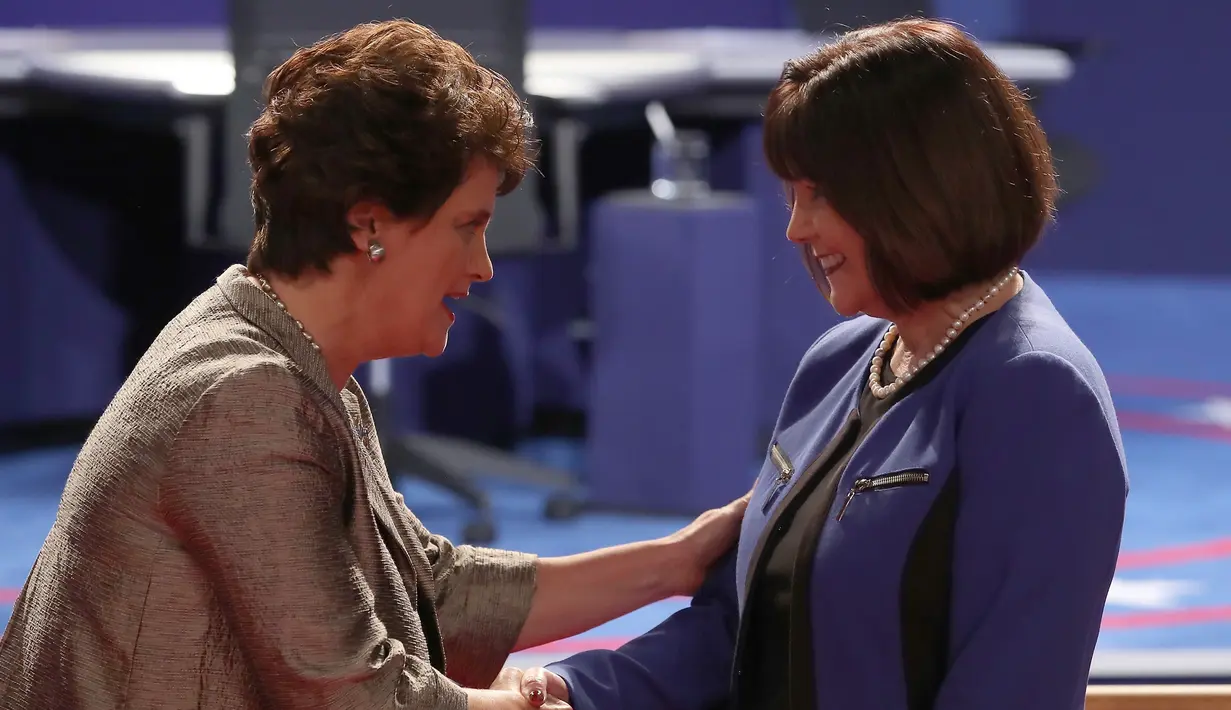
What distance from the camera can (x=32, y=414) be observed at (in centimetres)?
537

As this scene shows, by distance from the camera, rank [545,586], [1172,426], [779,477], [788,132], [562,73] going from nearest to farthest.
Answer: [788,132] → [779,477] → [545,586] → [562,73] → [1172,426]

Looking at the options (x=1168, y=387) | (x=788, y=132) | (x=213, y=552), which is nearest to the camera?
(x=213, y=552)

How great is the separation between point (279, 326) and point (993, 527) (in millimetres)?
650

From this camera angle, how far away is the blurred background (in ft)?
13.1

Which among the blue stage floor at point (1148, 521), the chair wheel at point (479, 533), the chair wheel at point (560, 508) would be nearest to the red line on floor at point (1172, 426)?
the blue stage floor at point (1148, 521)

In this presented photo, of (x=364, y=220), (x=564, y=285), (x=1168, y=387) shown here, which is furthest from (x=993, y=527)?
(x=1168, y=387)

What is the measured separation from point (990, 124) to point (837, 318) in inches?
132

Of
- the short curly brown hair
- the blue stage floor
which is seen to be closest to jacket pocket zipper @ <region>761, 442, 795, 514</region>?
the short curly brown hair

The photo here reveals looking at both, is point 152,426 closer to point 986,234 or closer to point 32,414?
point 986,234

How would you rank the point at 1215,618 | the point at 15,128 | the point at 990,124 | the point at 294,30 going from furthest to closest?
the point at 15,128 → the point at 294,30 → the point at 1215,618 → the point at 990,124

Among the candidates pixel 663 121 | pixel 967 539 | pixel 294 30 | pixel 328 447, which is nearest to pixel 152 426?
pixel 328 447

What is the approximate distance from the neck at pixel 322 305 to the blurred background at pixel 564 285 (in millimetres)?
1534

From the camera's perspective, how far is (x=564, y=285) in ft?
18.4

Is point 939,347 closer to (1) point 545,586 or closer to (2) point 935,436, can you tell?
(2) point 935,436
